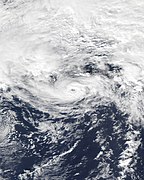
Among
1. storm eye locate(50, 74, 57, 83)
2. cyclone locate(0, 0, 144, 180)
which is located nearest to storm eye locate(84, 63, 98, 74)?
cyclone locate(0, 0, 144, 180)

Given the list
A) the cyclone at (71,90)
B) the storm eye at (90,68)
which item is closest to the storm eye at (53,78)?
the cyclone at (71,90)

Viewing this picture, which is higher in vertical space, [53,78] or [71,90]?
[53,78]

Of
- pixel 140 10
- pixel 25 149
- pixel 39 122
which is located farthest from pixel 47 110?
pixel 140 10

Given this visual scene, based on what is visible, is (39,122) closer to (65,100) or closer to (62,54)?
(65,100)

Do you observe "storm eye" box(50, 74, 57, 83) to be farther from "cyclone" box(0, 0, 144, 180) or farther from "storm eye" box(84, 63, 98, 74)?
"storm eye" box(84, 63, 98, 74)

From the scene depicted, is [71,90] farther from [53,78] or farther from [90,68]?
[90,68]

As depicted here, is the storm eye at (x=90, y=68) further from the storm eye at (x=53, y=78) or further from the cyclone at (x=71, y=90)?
the storm eye at (x=53, y=78)

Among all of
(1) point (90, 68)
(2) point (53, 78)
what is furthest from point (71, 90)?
(1) point (90, 68)

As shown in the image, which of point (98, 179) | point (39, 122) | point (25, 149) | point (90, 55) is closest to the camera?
point (98, 179)
